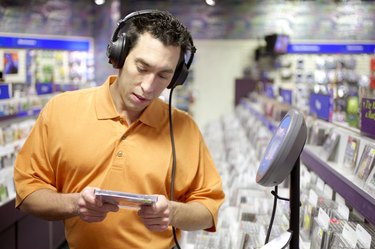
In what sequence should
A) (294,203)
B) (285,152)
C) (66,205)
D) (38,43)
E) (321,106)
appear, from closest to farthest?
(285,152) < (294,203) < (66,205) < (321,106) < (38,43)

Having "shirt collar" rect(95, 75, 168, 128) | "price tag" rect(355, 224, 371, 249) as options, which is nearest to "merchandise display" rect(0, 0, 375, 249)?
"price tag" rect(355, 224, 371, 249)

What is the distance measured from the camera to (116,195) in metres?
1.21

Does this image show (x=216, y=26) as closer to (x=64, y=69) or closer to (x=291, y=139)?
(x=64, y=69)

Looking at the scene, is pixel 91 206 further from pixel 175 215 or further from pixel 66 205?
pixel 175 215

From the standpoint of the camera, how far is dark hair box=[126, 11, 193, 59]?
1562 millimetres

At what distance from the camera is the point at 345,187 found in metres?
1.90

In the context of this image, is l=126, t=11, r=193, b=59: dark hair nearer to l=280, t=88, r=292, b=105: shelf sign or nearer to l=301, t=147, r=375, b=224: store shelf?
l=301, t=147, r=375, b=224: store shelf

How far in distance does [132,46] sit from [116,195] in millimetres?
626

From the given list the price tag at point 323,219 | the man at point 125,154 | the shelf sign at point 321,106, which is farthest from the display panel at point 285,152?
the shelf sign at point 321,106

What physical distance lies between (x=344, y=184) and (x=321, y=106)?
1.62 meters

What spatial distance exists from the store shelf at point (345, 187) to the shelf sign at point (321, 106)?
63cm

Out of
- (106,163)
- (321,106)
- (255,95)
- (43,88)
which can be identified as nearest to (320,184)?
(321,106)

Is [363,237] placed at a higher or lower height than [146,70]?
lower

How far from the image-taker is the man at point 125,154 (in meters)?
1.56
